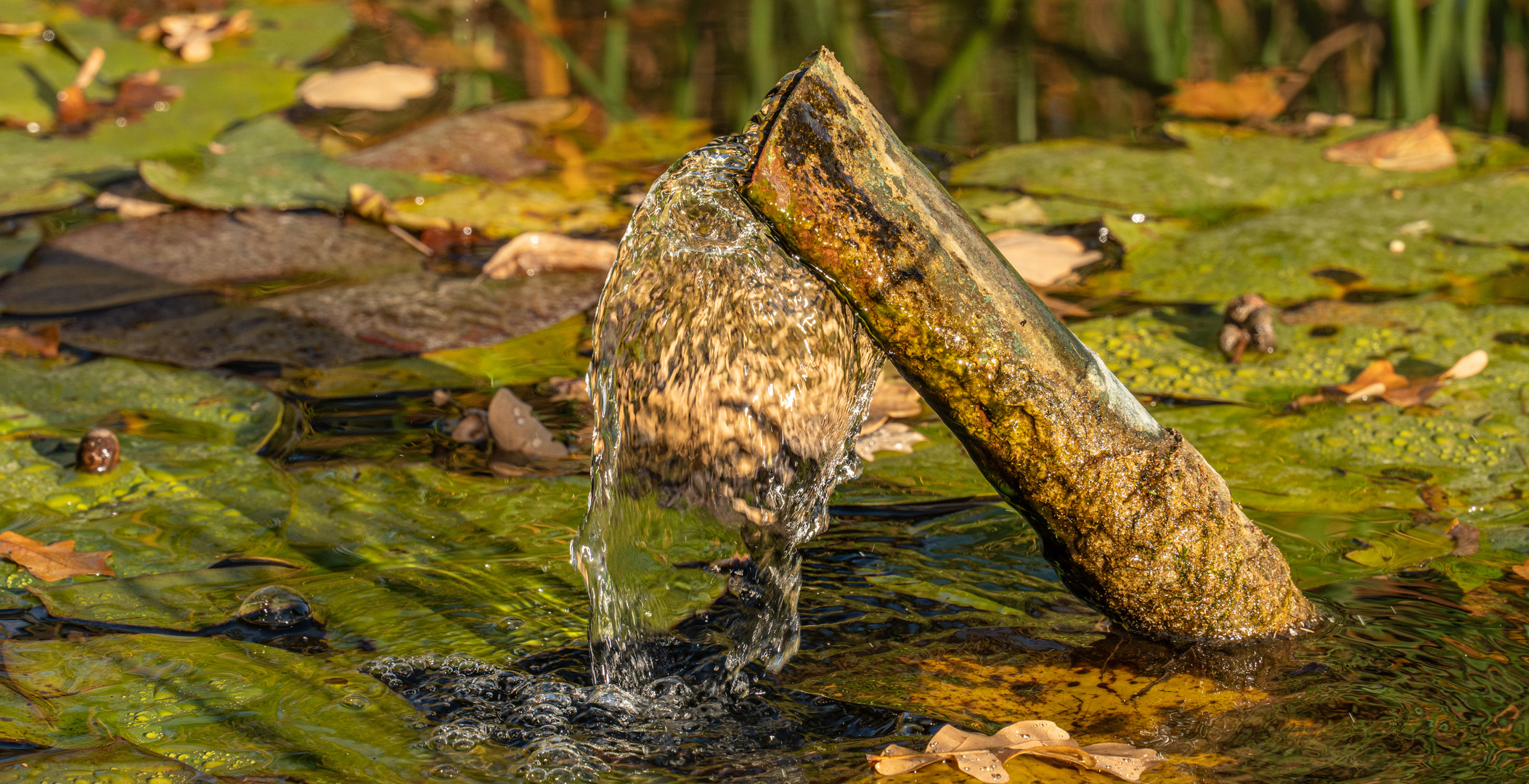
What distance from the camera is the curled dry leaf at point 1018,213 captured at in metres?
3.26

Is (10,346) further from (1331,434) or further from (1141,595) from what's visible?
(1331,434)

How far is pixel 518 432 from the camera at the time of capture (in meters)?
2.34

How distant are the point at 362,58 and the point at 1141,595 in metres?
3.83

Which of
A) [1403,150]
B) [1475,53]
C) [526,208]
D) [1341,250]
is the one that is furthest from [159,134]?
[1475,53]

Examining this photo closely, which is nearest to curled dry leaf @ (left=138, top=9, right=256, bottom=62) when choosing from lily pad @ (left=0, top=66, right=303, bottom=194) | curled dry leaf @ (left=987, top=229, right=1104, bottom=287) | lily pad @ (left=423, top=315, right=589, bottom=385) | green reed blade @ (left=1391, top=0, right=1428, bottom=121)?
lily pad @ (left=0, top=66, right=303, bottom=194)

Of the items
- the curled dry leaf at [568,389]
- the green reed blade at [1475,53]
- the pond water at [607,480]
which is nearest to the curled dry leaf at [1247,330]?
the pond water at [607,480]

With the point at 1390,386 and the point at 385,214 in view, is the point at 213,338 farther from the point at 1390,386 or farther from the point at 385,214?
the point at 1390,386

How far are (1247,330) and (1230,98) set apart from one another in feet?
6.33

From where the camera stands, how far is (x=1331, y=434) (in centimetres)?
232

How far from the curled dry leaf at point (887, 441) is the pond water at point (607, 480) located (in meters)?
0.01

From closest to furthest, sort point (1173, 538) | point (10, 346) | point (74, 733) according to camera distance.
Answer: point (74, 733) < point (1173, 538) < point (10, 346)

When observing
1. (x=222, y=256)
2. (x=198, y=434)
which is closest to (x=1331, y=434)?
(x=198, y=434)

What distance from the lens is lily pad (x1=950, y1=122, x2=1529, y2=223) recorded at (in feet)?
11.3

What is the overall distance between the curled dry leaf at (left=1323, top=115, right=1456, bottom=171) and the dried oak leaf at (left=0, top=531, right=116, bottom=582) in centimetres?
310
